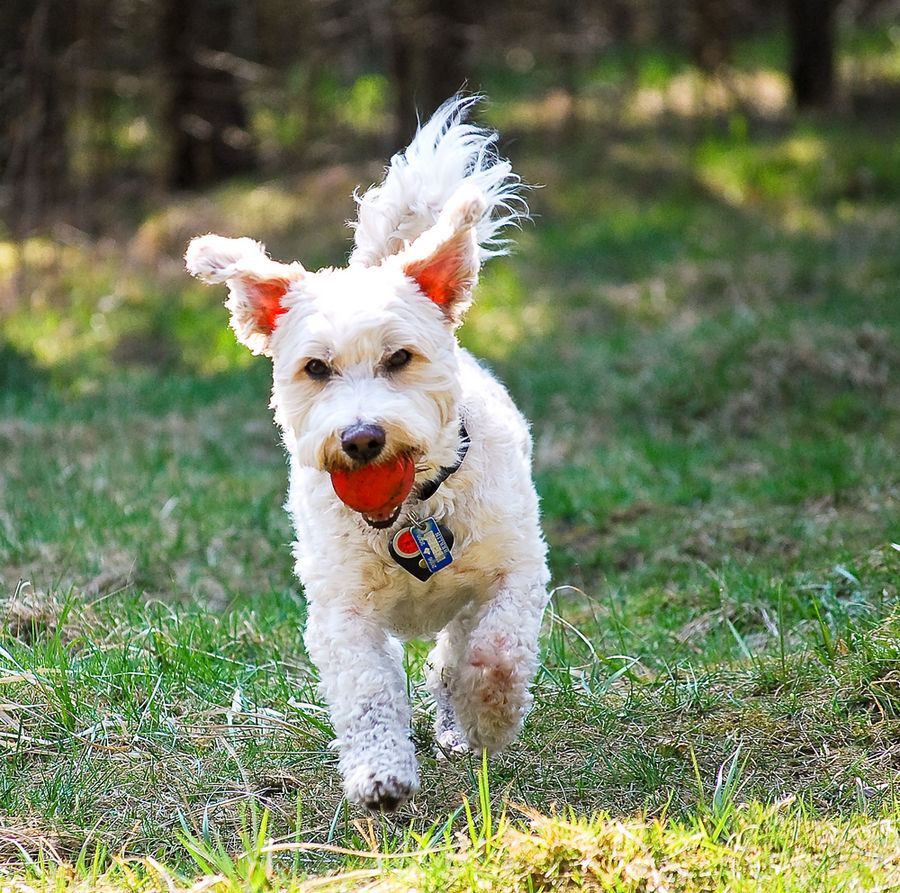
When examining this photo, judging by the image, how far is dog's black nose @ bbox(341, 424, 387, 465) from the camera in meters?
3.48

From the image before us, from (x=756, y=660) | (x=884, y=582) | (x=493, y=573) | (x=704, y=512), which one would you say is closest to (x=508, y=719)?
(x=493, y=573)

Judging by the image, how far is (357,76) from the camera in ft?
58.9

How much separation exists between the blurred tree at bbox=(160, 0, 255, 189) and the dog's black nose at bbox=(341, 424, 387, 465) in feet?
36.0

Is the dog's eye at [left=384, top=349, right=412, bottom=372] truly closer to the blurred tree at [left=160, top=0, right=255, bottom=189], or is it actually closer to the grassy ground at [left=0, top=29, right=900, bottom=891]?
the grassy ground at [left=0, top=29, right=900, bottom=891]

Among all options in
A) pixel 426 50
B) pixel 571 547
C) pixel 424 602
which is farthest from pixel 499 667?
pixel 426 50

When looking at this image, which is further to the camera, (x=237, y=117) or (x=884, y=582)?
(x=237, y=117)

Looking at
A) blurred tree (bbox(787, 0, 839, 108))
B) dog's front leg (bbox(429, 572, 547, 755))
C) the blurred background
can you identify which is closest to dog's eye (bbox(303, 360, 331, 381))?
dog's front leg (bbox(429, 572, 547, 755))

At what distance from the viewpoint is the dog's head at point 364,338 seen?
358 cm

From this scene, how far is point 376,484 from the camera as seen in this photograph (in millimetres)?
3604

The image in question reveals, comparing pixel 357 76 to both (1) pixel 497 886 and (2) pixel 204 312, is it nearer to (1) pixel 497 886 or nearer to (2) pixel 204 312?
(2) pixel 204 312

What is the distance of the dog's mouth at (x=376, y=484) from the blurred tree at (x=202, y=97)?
10899mm

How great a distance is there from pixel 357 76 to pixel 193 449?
10738 millimetres

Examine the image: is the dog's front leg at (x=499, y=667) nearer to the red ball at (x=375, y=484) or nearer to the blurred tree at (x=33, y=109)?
the red ball at (x=375, y=484)

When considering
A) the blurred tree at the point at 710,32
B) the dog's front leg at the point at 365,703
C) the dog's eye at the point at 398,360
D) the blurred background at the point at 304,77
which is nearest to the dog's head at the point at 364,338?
the dog's eye at the point at 398,360
